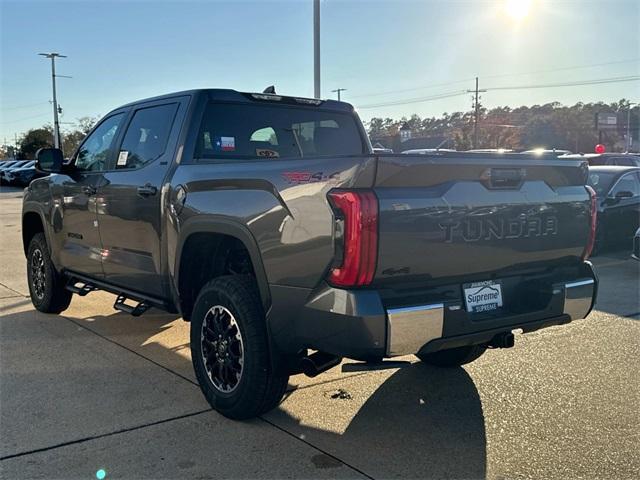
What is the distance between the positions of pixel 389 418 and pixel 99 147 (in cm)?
350

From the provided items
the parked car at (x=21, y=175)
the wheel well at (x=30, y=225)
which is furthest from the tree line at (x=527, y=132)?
the wheel well at (x=30, y=225)

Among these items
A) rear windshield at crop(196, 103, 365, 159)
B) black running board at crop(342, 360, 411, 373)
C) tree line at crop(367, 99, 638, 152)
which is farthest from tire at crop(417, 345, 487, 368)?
tree line at crop(367, 99, 638, 152)

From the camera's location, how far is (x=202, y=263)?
4266mm

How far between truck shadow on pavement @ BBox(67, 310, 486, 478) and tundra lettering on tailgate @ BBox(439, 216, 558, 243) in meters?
1.15

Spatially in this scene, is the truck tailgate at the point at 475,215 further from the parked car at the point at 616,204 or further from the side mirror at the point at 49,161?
the parked car at the point at 616,204

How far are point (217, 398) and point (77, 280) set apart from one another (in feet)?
8.64

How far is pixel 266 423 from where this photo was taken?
12.4 feet

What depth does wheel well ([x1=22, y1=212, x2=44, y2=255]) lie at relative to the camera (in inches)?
261

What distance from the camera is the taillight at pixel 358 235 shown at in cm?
297

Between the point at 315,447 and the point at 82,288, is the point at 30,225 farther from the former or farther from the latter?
the point at 315,447

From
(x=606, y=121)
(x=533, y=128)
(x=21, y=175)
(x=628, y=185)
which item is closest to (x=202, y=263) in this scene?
(x=628, y=185)

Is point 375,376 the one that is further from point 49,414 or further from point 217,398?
point 49,414

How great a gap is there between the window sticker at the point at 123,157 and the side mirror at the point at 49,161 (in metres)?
0.93

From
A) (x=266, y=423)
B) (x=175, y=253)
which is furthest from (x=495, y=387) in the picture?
(x=175, y=253)
